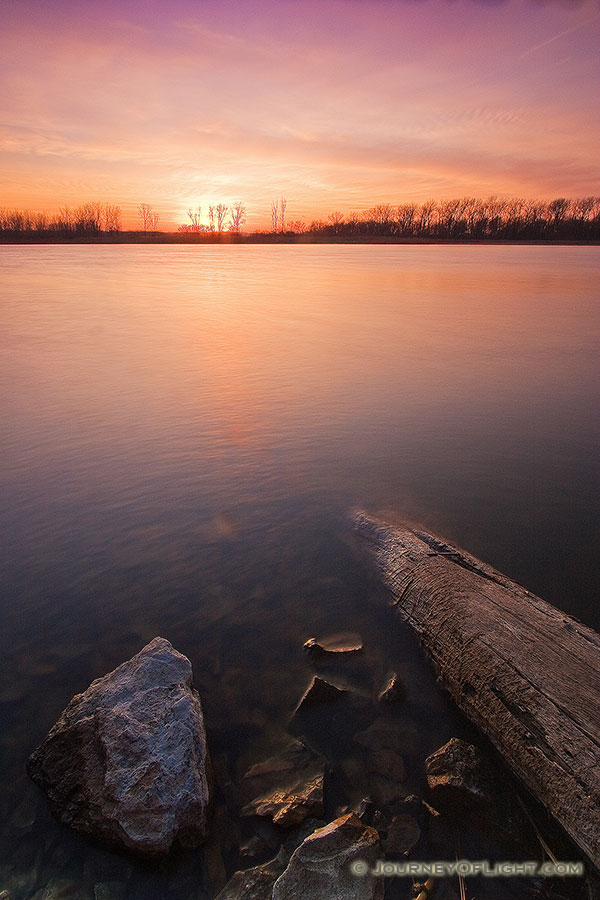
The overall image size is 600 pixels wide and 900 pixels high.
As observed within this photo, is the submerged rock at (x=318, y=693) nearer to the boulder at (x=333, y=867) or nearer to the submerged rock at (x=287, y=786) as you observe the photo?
the submerged rock at (x=287, y=786)

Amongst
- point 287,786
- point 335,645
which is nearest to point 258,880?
point 287,786

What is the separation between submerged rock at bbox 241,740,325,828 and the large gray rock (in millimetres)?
295

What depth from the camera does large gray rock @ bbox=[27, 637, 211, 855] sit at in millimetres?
2596

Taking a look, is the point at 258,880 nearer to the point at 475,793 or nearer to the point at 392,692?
the point at 475,793

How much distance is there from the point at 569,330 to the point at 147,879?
1989cm

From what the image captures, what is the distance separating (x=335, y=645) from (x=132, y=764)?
74.7 inches

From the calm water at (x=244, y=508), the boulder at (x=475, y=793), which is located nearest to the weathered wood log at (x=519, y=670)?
the boulder at (x=475, y=793)

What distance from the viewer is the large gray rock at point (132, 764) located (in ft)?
8.52

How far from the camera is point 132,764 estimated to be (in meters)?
2.70

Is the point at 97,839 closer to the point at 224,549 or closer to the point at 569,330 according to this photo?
the point at 224,549

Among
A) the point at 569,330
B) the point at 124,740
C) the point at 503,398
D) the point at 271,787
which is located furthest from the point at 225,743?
the point at 569,330

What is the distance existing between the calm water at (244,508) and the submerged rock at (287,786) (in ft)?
0.44

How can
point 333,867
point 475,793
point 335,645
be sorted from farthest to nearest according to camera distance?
point 335,645
point 475,793
point 333,867

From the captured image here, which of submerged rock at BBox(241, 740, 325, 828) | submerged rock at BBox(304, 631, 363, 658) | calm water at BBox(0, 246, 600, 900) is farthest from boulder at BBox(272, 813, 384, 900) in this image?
submerged rock at BBox(304, 631, 363, 658)
